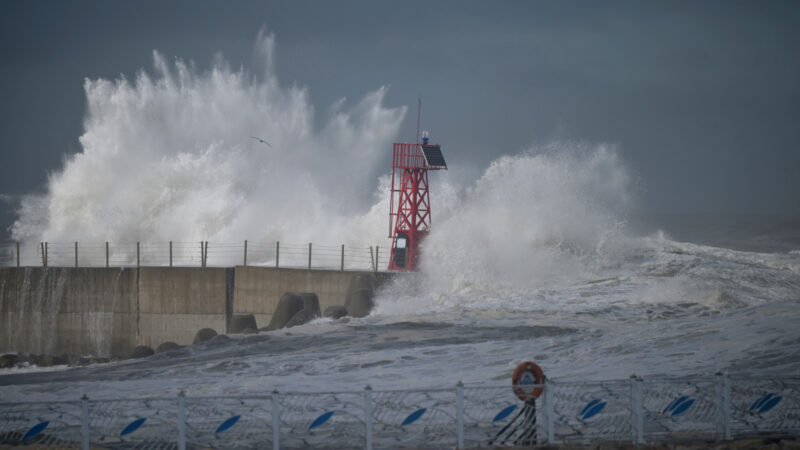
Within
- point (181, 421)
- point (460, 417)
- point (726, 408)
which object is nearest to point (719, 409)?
point (726, 408)

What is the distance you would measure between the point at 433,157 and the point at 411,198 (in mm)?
1096

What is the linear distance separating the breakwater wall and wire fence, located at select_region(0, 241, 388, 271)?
412 cm

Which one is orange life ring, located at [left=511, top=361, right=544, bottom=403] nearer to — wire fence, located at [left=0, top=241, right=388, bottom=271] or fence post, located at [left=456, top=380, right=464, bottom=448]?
fence post, located at [left=456, top=380, right=464, bottom=448]

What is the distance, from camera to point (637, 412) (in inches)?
253

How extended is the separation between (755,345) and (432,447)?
18.3 ft

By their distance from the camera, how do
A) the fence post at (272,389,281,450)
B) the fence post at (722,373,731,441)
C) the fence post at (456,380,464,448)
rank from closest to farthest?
1. the fence post at (272,389,281,450)
2. the fence post at (456,380,464,448)
3. the fence post at (722,373,731,441)

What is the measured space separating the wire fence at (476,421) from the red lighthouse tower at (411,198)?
1264cm

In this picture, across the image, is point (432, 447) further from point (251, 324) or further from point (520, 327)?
point (251, 324)

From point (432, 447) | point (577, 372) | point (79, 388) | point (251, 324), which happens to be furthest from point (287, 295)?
point (432, 447)

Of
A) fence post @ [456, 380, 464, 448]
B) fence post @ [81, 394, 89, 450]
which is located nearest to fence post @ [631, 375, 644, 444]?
fence post @ [456, 380, 464, 448]

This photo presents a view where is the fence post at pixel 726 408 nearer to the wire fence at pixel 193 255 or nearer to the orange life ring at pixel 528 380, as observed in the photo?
the orange life ring at pixel 528 380

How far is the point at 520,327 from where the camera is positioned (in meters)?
13.7

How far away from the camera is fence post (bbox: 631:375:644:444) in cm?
634

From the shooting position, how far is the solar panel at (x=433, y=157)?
19500 mm
